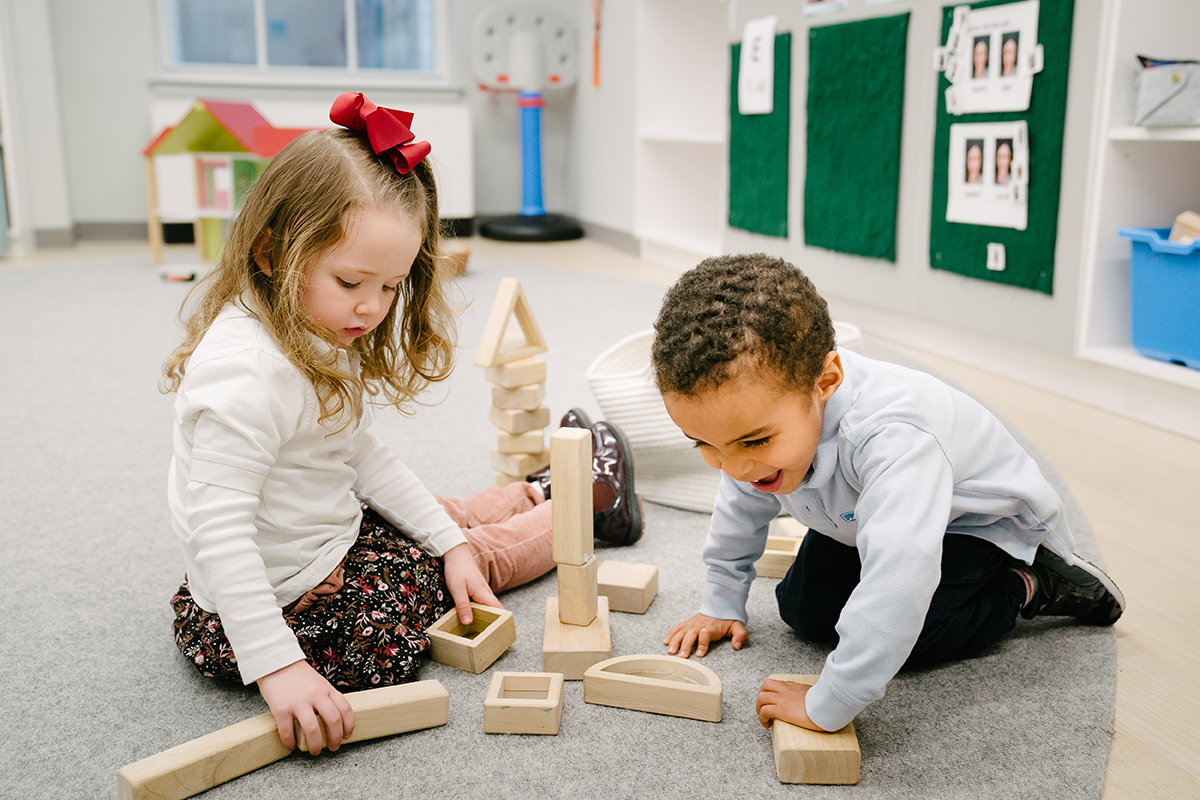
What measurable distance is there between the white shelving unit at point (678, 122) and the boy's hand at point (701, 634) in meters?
2.52

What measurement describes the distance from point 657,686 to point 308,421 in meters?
0.40

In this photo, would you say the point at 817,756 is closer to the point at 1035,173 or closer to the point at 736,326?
the point at 736,326

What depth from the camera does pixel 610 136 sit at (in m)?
4.04

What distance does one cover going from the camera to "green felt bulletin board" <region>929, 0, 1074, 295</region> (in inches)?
68.5

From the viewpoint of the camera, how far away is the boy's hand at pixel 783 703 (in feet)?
2.60

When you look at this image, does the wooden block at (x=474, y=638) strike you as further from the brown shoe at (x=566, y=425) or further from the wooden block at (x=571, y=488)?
the brown shoe at (x=566, y=425)

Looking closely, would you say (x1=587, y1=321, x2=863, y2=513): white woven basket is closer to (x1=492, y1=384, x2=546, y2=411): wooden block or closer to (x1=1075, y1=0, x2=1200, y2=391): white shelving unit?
(x1=492, y1=384, x2=546, y2=411): wooden block

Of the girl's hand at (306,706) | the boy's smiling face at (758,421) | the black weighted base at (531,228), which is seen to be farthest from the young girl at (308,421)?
the black weighted base at (531,228)

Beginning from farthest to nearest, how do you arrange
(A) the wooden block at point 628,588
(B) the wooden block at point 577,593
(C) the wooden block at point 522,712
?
(A) the wooden block at point 628,588 → (B) the wooden block at point 577,593 → (C) the wooden block at point 522,712

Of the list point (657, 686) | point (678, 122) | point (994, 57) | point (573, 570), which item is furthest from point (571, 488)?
point (678, 122)

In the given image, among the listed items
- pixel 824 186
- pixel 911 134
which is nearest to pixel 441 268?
pixel 911 134

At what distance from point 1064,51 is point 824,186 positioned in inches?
31.7

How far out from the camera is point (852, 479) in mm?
812

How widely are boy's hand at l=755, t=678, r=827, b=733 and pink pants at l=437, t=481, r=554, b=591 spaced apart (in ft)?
1.17
